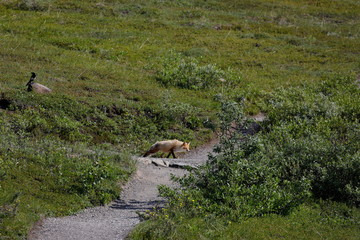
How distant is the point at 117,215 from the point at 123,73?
56.7ft

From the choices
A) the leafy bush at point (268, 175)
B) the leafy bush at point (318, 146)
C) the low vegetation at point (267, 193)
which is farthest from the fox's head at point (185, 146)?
the leafy bush at point (318, 146)

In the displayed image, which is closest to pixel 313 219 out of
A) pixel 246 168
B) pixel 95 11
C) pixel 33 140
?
pixel 246 168

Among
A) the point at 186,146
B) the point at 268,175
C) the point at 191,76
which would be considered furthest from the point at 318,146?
the point at 191,76

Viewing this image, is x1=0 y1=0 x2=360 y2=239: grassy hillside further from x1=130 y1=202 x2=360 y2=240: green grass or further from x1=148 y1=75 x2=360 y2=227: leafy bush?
x1=130 y1=202 x2=360 y2=240: green grass

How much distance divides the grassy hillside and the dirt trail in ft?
1.13

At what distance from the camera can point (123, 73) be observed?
32.0 meters

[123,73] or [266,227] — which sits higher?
[266,227]

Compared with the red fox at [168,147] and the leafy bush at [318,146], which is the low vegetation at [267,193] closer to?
the leafy bush at [318,146]

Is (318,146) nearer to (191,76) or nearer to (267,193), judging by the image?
(267,193)

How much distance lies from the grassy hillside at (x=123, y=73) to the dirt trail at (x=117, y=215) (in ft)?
1.13

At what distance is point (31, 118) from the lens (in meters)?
22.6

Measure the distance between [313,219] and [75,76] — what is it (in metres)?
16.9

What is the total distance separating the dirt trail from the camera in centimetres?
1359

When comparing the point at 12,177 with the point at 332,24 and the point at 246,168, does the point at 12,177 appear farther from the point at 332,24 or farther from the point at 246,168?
the point at 332,24
